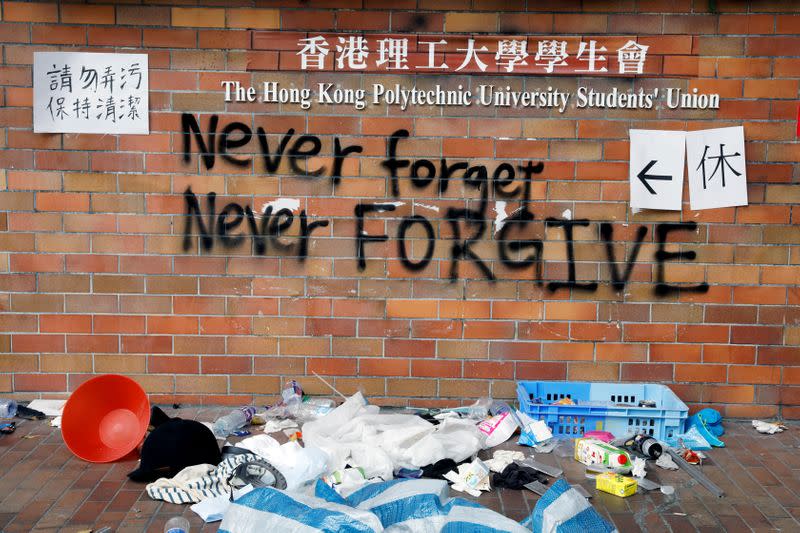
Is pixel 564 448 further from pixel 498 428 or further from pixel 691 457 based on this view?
pixel 691 457

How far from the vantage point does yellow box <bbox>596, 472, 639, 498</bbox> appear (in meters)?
4.05

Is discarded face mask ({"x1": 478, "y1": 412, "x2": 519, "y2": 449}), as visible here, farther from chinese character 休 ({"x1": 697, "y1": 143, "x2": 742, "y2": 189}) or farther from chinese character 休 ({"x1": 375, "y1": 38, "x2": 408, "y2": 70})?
chinese character 休 ({"x1": 375, "y1": 38, "x2": 408, "y2": 70})

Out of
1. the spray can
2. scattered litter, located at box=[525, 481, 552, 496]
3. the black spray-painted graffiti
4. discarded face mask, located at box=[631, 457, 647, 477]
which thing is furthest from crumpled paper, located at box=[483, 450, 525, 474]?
the black spray-painted graffiti

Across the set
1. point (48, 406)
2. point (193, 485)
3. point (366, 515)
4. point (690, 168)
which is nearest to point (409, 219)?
point (690, 168)

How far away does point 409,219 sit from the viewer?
17.0 feet

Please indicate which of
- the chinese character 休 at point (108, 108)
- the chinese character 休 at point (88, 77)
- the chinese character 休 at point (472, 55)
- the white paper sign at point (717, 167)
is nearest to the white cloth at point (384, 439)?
the white paper sign at point (717, 167)

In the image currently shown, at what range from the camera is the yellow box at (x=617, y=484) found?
4.05m

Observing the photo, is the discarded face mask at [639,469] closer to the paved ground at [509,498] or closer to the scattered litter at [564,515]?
the paved ground at [509,498]

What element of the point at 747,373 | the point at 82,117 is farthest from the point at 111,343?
the point at 747,373

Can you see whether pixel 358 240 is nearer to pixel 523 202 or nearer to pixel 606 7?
pixel 523 202

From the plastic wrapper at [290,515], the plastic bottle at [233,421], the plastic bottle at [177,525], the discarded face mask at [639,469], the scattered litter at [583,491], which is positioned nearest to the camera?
the plastic wrapper at [290,515]

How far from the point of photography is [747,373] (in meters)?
5.23

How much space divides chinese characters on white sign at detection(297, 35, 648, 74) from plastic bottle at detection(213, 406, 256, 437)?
245 cm

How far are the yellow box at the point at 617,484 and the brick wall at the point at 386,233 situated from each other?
1.20m
